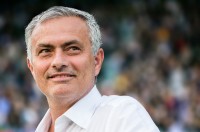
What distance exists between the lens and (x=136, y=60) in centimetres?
1344

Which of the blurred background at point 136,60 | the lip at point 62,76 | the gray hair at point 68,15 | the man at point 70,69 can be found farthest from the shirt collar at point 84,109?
the blurred background at point 136,60

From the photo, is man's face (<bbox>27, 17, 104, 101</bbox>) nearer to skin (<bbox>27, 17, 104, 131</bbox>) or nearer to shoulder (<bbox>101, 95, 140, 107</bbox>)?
skin (<bbox>27, 17, 104, 131</bbox>)

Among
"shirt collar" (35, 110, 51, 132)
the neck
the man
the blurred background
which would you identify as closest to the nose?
the man

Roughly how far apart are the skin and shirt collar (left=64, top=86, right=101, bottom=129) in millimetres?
25

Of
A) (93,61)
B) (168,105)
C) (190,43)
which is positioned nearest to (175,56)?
(190,43)

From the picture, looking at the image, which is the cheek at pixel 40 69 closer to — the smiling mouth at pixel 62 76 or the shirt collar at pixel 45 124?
the smiling mouth at pixel 62 76

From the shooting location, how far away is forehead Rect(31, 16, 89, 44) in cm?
300

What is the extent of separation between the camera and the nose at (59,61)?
2971 mm

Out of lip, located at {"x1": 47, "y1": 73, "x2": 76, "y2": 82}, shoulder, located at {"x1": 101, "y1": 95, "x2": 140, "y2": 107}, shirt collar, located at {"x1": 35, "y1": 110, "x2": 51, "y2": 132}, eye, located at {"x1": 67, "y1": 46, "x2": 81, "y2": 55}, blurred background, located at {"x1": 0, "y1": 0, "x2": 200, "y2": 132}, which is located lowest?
blurred background, located at {"x1": 0, "y1": 0, "x2": 200, "y2": 132}

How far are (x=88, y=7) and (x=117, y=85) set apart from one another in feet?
13.4

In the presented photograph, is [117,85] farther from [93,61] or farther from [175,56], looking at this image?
[93,61]

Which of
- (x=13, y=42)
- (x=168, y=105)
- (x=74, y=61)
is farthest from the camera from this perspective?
(x=13, y=42)

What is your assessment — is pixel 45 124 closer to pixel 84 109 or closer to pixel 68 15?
pixel 84 109

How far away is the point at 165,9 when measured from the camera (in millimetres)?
15094
